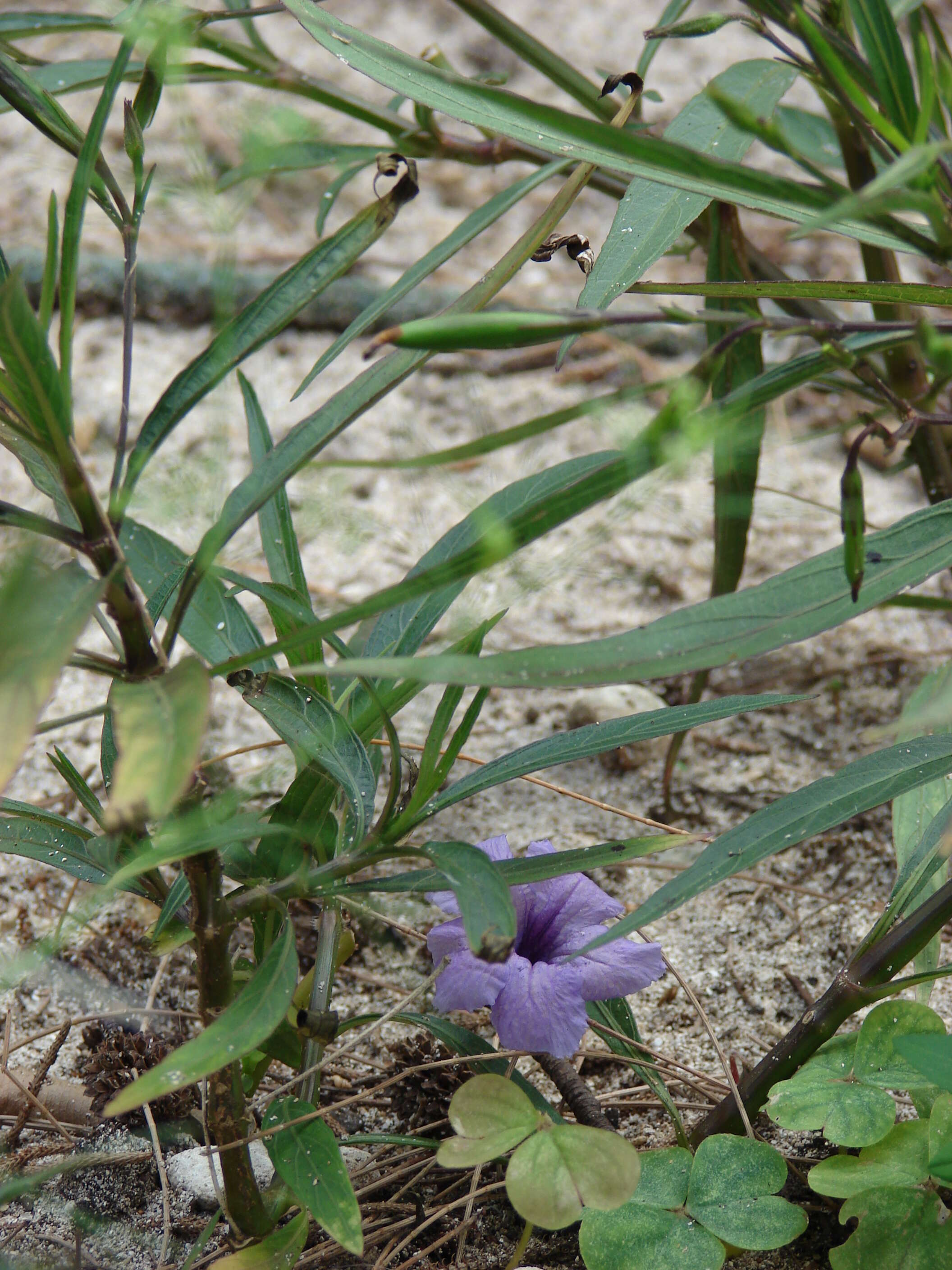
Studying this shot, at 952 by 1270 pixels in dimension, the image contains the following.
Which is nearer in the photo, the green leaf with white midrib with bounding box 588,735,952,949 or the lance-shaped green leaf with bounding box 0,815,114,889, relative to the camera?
the green leaf with white midrib with bounding box 588,735,952,949

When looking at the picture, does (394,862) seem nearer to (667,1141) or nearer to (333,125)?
(667,1141)

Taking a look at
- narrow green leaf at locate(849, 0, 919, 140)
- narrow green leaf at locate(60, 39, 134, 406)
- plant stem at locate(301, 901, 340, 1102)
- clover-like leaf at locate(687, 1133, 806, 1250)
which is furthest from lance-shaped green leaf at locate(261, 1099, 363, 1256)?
narrow green leaf at locate(849, 0, 919, 140)

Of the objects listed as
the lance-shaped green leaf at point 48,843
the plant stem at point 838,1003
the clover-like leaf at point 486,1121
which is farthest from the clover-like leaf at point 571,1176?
the lance-shaped green leaf at point 48,843

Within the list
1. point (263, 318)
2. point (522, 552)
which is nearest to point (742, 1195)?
point (263, 318)

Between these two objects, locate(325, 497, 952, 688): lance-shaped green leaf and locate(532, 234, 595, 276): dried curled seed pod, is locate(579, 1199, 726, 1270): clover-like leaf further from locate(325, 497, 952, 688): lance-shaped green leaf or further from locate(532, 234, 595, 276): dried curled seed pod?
locate(532, 234, 595, 276): dried curled seed pod

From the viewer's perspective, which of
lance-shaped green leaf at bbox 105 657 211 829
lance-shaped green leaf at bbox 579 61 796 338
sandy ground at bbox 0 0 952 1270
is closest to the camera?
lance-shaped green leaf at bbox 105 657 211 829

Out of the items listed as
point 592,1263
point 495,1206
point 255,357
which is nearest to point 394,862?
point 495,1206

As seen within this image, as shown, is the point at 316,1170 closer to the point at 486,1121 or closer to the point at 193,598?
the point at 486,1121
